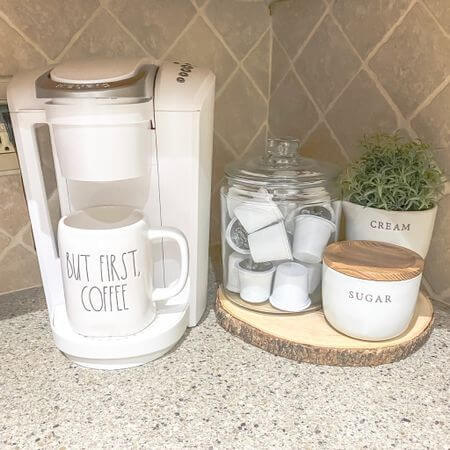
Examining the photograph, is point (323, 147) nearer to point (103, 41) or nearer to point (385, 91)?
point (385, 91)

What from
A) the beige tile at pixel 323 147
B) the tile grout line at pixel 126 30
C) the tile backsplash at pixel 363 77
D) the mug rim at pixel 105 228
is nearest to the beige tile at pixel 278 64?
the tile backsplash at pixel 363 77

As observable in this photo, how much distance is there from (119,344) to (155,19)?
21.0 inches

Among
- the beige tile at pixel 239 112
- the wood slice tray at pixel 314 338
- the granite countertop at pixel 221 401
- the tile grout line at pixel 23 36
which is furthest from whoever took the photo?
the beige tile at pixel 239 112

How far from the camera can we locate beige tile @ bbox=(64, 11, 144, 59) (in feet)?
2.40

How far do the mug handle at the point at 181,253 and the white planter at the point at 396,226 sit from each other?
0.83 feet

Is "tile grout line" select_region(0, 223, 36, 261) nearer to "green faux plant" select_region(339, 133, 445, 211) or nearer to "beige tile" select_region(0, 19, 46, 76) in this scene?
"beige tile" select_region(0, 19, 46, 76)

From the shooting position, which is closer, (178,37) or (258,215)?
(258,215)

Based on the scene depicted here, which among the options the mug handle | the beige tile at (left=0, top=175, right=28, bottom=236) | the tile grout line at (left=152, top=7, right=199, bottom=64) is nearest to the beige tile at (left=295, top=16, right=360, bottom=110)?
the tile grout line at (left=152, top=7, right=199, bottom=64)

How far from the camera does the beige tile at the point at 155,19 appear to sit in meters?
0.75

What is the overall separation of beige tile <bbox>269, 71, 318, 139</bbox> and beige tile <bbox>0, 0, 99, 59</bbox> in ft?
1.22

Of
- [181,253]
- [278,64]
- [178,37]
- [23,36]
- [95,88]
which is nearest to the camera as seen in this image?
[95,88]

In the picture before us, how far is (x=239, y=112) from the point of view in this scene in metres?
0.91

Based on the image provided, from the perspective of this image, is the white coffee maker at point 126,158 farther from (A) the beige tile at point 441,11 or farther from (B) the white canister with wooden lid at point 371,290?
(A) the beige tile at point 441,11

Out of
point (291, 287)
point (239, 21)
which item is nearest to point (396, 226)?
point (291, 287)
